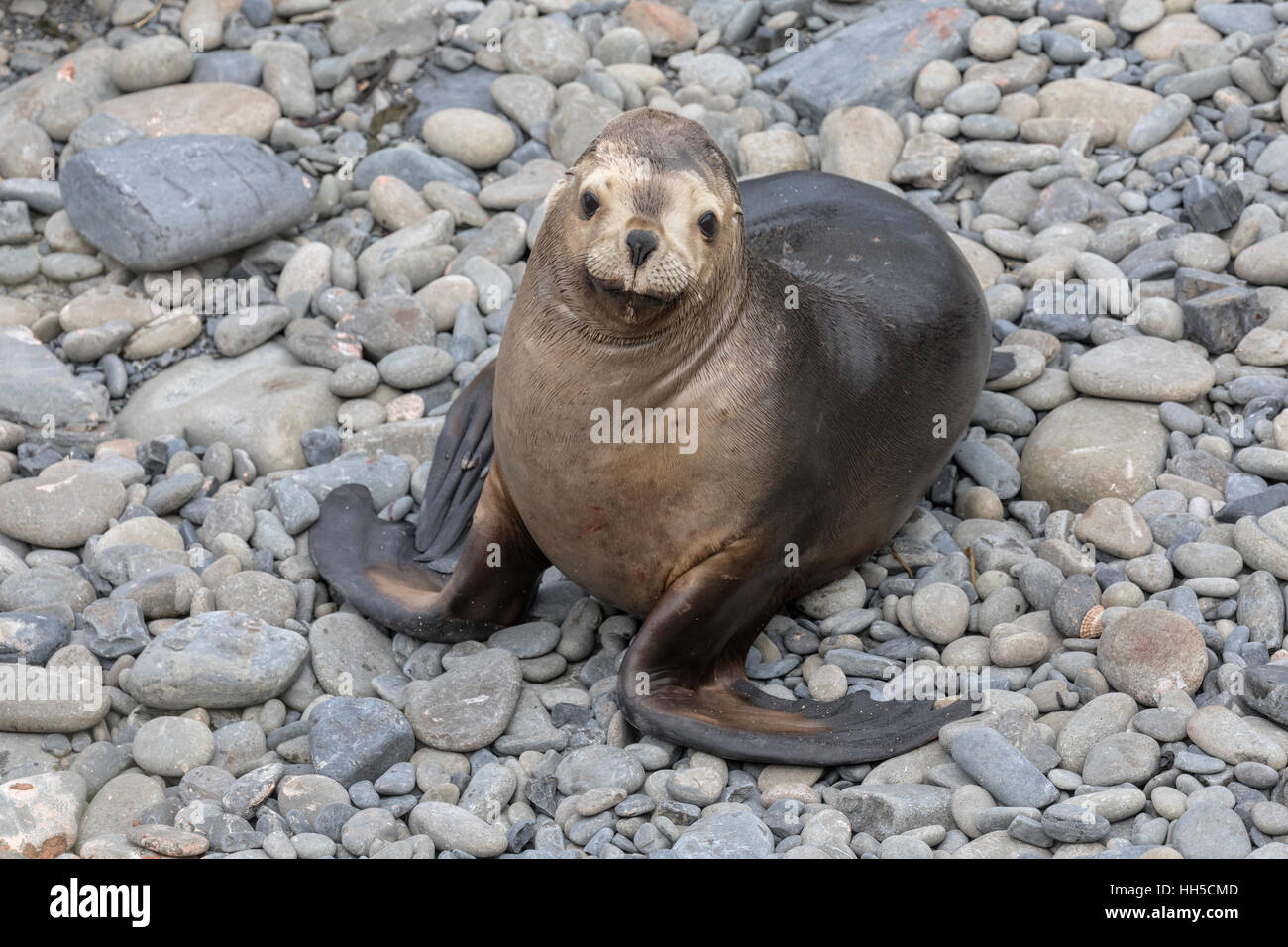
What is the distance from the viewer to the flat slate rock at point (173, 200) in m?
7.64

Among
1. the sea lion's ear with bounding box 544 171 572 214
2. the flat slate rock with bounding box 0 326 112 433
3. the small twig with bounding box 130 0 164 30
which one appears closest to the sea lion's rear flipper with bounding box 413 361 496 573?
the sea lion's ear with bounding box 544 171 572 214

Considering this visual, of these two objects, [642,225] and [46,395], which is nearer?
[642,225]

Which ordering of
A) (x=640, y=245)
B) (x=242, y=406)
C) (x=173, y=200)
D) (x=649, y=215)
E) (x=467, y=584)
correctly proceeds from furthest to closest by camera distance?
(x=173, y=200) → (x=242, y=406) → (x=467, y=584) → (x=649, y=215) → (x=640, y=245)

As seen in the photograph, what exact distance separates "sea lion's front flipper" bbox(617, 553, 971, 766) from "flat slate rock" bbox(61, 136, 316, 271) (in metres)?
3.62

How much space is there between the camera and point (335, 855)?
15.2 feet

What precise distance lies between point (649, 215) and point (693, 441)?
82 cm

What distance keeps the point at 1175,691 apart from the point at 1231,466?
5.44 ft

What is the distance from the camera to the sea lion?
194 inches

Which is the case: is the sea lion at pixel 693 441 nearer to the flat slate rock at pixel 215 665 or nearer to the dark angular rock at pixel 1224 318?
the flat slate rock at pixel 215 665

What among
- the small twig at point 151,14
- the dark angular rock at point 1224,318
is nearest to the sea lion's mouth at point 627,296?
the dark angular rock at point 1224,318

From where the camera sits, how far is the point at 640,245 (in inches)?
182

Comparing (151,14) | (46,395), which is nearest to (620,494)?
(46,395)

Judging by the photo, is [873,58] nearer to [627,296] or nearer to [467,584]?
[467,584]

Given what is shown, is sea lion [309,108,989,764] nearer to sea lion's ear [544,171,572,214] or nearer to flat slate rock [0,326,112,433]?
sea lion's ear [544,171,572,214]
